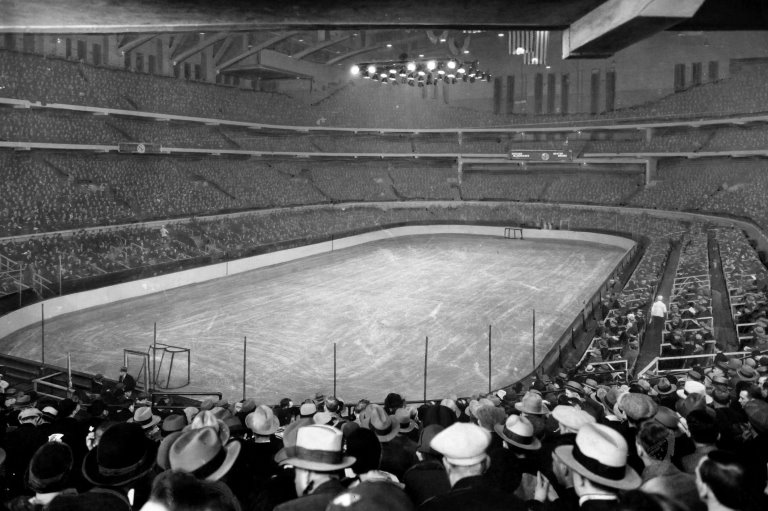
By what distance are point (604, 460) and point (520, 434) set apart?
3.35ft

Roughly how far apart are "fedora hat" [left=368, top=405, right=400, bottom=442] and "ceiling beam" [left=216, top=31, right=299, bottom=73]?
1277 inches

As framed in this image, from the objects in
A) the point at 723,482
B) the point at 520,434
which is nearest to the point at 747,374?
the point at 520,434

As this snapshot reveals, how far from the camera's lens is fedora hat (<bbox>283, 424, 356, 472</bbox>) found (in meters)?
3.05

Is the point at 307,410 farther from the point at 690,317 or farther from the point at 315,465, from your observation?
the point at 690,317

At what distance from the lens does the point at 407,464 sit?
4102 mm

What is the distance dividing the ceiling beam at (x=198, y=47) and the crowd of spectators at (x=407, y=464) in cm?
3160

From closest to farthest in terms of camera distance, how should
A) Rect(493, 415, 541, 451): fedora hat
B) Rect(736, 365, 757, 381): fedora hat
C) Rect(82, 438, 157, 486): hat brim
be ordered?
Rect(82, 438, 157, 486): hat brim
Rect(493, 415, 541, 451): fedora hat
Rect(736, 365, 757, 381): fedora hat

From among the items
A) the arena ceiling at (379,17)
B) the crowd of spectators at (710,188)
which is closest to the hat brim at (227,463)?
the arena ceiling at (379,17)

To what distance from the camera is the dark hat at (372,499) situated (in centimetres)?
238

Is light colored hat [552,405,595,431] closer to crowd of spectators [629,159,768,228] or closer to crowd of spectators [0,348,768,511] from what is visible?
crowd of spectators [0,348,768,511]

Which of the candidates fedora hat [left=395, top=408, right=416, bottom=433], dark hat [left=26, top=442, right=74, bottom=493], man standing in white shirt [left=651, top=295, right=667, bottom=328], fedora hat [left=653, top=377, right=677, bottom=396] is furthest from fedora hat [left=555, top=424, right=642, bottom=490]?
man standing in white shirt [left=651, top=295, right=667, bottom=328]

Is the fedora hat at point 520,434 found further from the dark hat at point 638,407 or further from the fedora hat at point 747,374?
the fedora hat at point 747,374

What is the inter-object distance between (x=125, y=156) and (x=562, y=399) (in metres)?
29.8

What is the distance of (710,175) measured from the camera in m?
38.9
